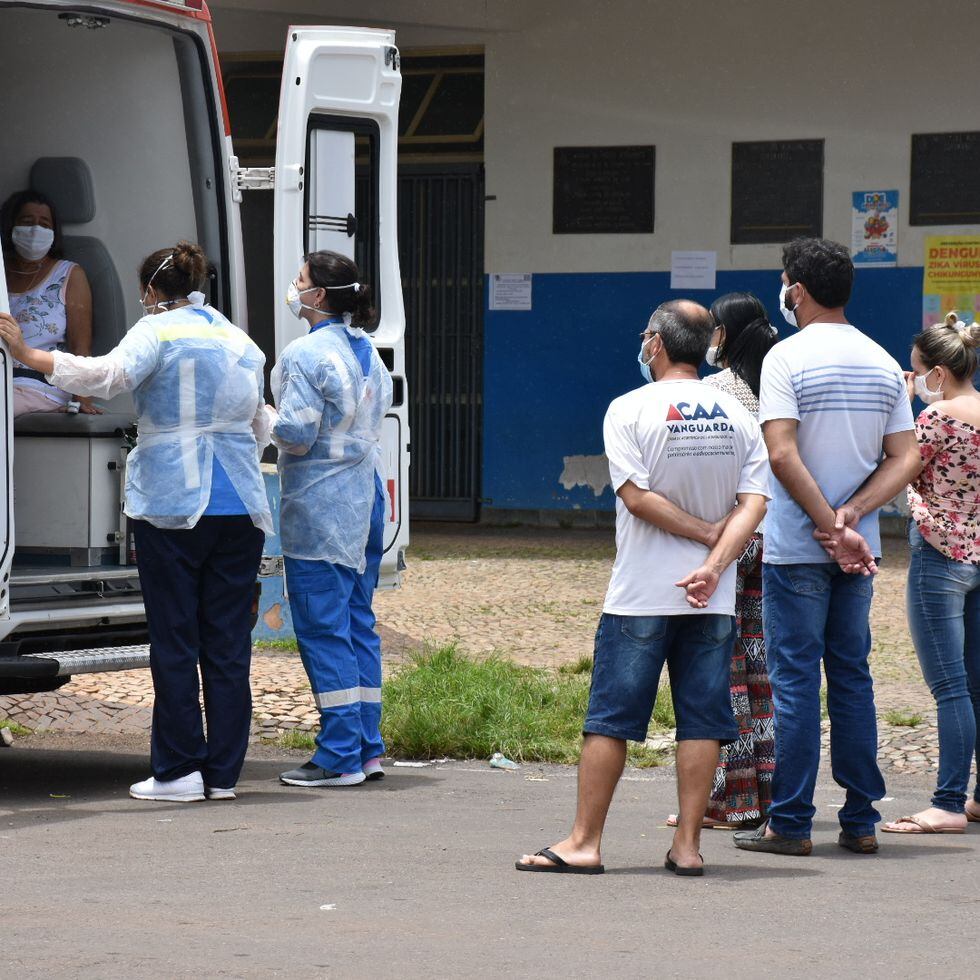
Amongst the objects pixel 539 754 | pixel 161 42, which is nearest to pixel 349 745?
pixel 539 754

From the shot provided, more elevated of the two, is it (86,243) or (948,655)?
(86,243)

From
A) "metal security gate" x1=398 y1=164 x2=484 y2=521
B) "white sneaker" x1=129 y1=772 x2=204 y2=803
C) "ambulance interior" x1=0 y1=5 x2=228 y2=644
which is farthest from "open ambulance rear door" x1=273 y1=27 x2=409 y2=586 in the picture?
"metal security gate" x1=398 y1=164 x2=484 y2=521

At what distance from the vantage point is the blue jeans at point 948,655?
19.6 feet

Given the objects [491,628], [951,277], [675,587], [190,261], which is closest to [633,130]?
[951,277]

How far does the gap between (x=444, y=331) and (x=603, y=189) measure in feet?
5.71

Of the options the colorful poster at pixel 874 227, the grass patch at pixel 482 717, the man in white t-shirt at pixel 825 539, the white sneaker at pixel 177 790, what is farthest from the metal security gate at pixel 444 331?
the man in white t-shirt at pixel 825 539

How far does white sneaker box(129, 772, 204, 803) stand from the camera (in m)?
6.29

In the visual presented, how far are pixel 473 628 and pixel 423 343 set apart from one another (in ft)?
17.0

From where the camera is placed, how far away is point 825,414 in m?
5.51

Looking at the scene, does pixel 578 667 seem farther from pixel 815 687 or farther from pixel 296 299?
pixel 815 687

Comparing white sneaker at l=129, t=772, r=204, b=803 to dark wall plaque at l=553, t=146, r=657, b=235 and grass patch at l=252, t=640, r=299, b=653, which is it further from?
dark wall plaque at l=553, t=146, r=657, b=235

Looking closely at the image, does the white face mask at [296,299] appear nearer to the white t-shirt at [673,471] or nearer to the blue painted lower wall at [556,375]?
the white t-shirt at [673,471]

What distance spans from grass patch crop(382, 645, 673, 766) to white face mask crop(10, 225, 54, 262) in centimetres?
234

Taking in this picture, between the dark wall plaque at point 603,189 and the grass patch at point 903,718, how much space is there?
6722mm
